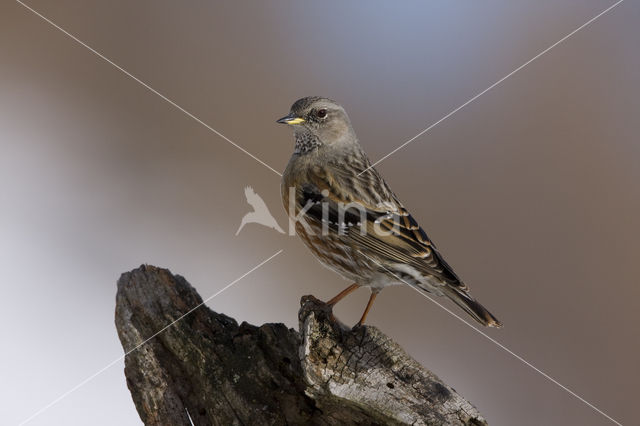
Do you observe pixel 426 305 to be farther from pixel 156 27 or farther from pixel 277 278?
pixel 156 27

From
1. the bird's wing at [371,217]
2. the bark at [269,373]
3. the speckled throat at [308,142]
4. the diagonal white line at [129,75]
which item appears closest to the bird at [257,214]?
the diagonal white line at [129,75]

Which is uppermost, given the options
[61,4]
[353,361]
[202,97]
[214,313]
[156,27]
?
[61,4]

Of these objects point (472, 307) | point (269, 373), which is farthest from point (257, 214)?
point (269, 373)

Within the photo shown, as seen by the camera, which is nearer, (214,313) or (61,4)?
(214,313)

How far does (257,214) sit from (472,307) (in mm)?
3628

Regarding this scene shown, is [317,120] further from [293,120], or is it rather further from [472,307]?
[472,307]

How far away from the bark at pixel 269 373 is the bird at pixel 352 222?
0.50 metres

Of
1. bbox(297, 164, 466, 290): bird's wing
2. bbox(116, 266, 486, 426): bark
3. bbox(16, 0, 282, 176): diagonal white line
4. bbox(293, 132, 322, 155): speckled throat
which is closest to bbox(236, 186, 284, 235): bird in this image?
bbox(16, 0, 282, 176): diagonal white line

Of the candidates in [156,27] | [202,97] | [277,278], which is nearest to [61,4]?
[156,27]

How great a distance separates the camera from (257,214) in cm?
707

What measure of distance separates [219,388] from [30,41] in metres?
6.64

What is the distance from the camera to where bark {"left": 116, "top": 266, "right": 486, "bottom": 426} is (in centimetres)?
310

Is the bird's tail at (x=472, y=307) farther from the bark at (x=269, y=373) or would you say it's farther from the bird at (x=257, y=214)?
the bird at (x=257, y=214)

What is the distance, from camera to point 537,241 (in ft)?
22.3
